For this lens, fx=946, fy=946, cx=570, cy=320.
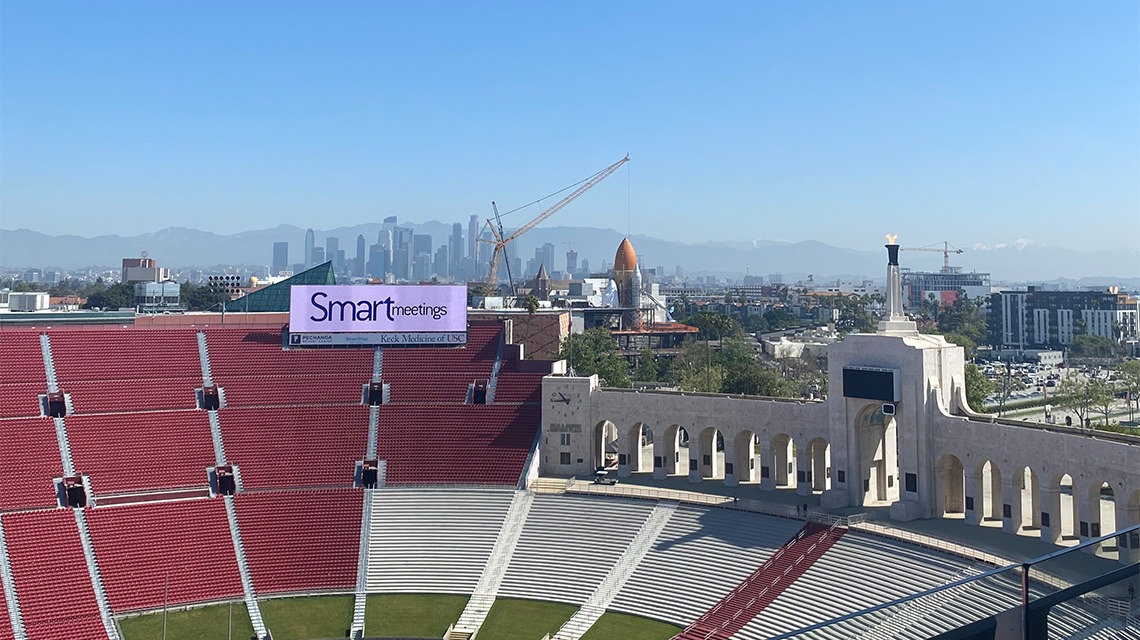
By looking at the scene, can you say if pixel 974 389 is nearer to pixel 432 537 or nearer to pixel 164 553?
pixel 432 537

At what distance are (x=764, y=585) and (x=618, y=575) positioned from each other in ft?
25.9

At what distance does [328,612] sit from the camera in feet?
155

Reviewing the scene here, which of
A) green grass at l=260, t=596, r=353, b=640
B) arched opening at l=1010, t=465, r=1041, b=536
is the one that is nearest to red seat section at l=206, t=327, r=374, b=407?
green grass at l=260, t=596, r=353, b=640

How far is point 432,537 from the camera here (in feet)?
177

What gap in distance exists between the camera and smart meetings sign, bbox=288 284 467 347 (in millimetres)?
69812

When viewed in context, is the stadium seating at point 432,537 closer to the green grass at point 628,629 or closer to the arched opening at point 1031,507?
the green grass at point 628,629

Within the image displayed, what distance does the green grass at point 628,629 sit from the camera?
43.8 m

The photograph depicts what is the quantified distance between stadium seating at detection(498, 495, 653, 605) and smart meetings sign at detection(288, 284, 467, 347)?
18606 millimetres

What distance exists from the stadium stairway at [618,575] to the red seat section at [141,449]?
24.3 meters

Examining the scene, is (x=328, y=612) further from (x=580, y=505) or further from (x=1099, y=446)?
(x=1099, y=446)

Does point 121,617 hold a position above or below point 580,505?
below

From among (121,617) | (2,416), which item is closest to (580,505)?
(121,617)

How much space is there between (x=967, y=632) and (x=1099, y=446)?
113ft

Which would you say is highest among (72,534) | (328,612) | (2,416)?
(2,416)
